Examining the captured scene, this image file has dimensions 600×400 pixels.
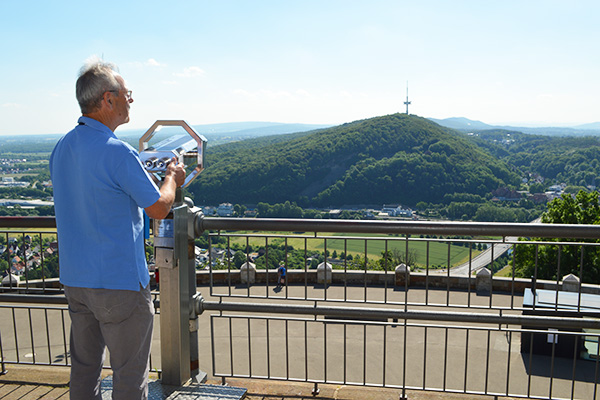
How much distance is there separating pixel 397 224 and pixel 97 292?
5.86ft

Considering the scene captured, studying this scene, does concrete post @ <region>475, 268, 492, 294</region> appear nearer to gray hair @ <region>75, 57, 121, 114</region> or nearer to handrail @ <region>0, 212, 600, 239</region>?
handrail @ <region>0, 212, 600, 239</region>

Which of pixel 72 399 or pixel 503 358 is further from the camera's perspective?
pixel 503 358

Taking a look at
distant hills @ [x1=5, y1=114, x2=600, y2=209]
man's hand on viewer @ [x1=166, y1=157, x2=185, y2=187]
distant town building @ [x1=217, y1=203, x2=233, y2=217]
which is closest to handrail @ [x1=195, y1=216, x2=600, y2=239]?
man's hand on viewer @ [x1=166, y1=157, x2=185, y2=187]

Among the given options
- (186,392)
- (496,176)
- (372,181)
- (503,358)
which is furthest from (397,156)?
(186,392)

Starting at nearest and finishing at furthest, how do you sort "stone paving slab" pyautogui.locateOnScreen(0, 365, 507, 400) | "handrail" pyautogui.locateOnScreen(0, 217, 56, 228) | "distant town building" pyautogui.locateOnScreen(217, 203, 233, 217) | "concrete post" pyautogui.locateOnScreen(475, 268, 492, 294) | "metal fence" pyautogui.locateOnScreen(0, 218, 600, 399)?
"metal fence" pyautogui.locateOnScreen(0, 218, 600, 399) < "stone paving slab" pyautogui.locateOnScreen(0, 365, 507, 400) < "handrail" pyautogui.locateOnScreen(0, 217, 56, 228) < "concrete post" pyautogui.locateOnScreen(475, 268, 492, 294) < "distant town building" pyautogui.locateOnScreen(217, 203, 233, 217)

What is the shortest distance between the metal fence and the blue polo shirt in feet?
2.67

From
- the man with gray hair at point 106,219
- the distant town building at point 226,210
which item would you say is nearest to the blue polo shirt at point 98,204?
the man with gray hair at point 106,219

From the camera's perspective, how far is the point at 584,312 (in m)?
3.42

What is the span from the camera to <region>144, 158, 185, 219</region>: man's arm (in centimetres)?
212

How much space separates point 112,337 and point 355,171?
72.7 m

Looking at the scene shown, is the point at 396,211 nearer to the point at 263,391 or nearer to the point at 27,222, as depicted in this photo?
the point at 263,391

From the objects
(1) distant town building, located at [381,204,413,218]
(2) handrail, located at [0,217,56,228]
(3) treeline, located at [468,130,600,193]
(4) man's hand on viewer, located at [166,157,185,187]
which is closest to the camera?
(4) man's hand on viewer, located at [166,157,185,187]

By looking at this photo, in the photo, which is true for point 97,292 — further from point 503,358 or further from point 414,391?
point 503,358

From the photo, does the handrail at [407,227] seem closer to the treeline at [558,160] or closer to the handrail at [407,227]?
the handrail at [407,227]
